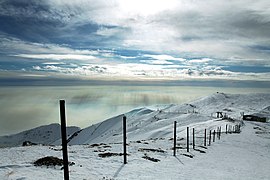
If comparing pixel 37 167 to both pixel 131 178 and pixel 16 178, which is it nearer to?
pixel 16 178

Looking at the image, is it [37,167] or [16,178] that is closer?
[16,178]

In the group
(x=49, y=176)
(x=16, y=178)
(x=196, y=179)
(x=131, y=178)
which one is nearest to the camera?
(x=16, y=178)

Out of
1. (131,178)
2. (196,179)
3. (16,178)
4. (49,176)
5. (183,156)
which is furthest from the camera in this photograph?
(183,156)

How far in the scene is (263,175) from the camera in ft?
75.4

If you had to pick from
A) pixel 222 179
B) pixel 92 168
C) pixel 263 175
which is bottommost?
pixel 263 175

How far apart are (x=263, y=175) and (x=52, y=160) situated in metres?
19.8

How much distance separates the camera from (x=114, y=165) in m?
18.8

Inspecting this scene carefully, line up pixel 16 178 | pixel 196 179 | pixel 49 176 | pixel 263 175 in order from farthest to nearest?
pixel 263 175 < pixel 196 179 < pixel 49 176 < pixel 16 178

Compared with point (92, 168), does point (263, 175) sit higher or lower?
lower

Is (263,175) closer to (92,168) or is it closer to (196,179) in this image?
(196,179)

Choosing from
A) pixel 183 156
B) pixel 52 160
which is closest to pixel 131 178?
pixel 52 160

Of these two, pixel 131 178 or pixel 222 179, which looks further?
pixel 222 179

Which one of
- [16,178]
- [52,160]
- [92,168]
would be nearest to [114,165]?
[92,168]

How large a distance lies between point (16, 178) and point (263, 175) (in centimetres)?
2188
